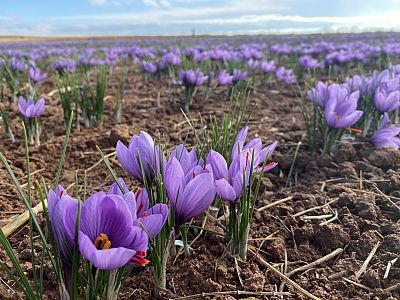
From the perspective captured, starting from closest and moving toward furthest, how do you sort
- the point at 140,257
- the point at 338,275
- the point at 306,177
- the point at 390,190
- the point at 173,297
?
the point at 140,257 → the point at 173,297 → the point at 338,275 → the point at 390,190 → the point at 306,177

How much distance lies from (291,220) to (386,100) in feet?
3.14

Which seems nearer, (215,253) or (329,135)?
(215,253)

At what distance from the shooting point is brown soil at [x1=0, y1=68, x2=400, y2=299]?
1.12 m

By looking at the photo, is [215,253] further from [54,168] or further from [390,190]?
[54,168]

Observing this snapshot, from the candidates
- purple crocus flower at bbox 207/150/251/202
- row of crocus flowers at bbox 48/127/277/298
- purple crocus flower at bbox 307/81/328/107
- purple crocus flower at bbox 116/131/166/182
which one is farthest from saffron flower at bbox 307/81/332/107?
purple crocus flower at bbox 116/131/166/182

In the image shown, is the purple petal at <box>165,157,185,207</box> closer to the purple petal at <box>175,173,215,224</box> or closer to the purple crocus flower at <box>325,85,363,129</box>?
the purple petal at <box>175,173,215,224</box>

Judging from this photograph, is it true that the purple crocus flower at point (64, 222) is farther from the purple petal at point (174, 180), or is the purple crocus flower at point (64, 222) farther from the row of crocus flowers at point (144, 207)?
the purple petal at point (174, 180)

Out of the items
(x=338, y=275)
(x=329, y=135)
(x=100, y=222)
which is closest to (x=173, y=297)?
(x=100, y=222)

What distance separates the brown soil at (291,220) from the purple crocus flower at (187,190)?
0.24 meters

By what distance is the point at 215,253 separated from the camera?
4.09 feet

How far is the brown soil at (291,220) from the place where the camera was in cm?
112

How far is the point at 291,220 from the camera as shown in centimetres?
146

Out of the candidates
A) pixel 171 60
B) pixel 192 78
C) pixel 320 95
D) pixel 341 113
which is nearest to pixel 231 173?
pixel 341 113

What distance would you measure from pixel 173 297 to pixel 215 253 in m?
0.25
